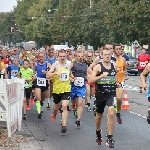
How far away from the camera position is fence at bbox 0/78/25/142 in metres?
10.4

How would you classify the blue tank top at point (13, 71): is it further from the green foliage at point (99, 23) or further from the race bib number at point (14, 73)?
the green foliage at point (99, 23)

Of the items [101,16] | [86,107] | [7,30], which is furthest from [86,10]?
[7,30]

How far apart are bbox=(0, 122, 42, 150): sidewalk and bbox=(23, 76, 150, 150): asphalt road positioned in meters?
0.12

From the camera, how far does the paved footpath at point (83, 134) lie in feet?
36.2

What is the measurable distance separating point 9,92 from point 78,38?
2626 inches

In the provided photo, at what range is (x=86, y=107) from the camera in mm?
18859

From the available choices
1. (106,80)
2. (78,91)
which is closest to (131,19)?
(78,91)

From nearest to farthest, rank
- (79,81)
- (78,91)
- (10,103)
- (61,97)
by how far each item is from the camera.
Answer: (10,103), (61,97), (78,91), (79,81)

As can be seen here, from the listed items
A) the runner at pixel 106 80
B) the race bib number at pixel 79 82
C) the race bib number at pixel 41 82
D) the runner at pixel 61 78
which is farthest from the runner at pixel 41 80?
the runner at pixel 106 80

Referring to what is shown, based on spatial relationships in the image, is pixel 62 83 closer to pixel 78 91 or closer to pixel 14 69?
pixel 78 91

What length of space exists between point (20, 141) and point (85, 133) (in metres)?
2.09

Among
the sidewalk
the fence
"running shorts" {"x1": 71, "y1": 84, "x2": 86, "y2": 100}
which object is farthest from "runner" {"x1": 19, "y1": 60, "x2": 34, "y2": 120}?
the fence

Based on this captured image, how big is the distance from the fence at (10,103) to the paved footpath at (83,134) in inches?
17.7

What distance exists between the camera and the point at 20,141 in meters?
11.3
